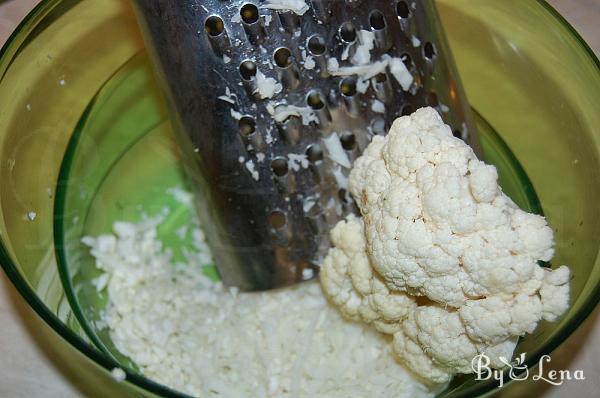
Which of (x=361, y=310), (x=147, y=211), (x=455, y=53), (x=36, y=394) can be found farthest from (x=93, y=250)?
(x=455, y=53)

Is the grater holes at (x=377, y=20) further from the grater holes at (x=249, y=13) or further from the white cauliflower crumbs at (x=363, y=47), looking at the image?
the grater holes at (x=249, y=13)

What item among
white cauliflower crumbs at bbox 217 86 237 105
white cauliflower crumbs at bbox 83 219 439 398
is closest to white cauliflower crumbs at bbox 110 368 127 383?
white cauliflower crumbs at bbox 83 219 439 398

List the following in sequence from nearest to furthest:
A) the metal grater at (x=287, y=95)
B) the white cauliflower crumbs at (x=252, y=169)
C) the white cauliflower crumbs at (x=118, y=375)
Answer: the white cauliflower crumbs at (x=118, y=375) < the metal grater at (x=287, y=95) < the white cauliflower crumbs at (x=252, y=169)

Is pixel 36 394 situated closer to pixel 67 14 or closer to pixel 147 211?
Answer: pixel 147 211

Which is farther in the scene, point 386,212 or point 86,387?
point 86,387

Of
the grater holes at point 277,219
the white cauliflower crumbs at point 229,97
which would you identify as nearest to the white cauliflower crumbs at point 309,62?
the white cauliflower crumbs at point 229,97

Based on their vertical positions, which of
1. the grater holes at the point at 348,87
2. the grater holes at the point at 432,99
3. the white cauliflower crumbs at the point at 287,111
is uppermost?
the grater holes at the point at 348,87
